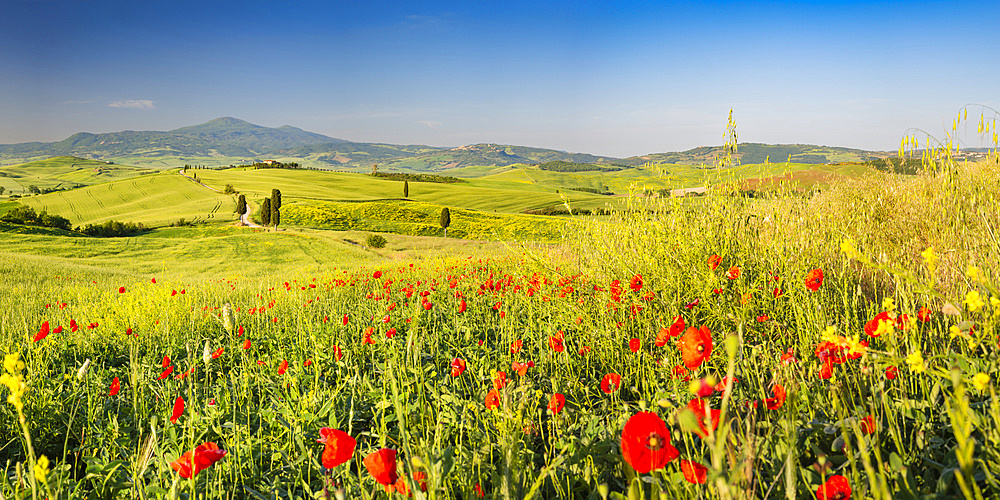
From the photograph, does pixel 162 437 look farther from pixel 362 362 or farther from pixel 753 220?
pixel 753 220

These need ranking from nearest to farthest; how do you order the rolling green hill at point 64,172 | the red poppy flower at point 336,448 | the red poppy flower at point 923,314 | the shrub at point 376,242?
the red poppy flower at point 336,448 → the red poppy flower at point 923,314 → the shrub at point 376,242 → the rolling green hill at point 64,172

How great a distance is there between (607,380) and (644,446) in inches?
41.3

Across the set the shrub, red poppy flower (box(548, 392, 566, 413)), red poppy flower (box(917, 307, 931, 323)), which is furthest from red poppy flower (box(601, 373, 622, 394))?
the shrub

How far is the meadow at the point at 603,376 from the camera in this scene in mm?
1291

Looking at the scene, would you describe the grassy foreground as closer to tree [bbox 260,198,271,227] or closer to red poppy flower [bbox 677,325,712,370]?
red poppy flower [bbox 677,325,712,370]

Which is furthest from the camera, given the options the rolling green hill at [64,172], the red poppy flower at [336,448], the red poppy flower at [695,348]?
the rolling green hill at [64,172]

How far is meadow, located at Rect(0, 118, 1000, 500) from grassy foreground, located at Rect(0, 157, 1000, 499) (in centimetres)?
2

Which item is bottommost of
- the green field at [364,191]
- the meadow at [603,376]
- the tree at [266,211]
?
the meadow at [603,376]

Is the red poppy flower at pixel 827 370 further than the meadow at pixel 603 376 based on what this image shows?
Yes

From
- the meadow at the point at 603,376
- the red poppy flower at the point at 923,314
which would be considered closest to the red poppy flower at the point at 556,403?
the meadow at the point at 603,376

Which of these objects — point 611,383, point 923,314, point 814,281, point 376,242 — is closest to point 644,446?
point 611,383

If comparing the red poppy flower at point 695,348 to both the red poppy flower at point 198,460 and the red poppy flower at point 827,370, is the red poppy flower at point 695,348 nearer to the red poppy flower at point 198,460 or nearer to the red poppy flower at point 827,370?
the red poppy flower at point 827,370

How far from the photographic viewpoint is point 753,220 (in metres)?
3.84

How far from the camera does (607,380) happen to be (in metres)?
2.03
